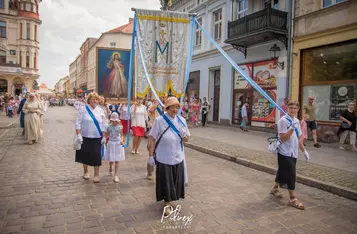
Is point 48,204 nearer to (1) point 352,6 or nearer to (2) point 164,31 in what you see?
(2) point 164,31

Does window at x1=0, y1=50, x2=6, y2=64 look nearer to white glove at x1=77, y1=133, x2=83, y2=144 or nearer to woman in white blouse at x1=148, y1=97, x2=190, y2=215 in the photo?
white glove at x1=77, y1=133, x2=83, y2=144

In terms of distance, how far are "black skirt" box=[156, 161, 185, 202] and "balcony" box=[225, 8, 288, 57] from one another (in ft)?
35.8

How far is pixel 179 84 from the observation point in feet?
20.8

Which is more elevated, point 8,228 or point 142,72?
point 142,72

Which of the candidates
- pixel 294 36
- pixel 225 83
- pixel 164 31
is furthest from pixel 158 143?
pixel 225 83

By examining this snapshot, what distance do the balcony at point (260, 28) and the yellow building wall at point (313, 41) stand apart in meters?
0.83

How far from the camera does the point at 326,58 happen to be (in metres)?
11.9

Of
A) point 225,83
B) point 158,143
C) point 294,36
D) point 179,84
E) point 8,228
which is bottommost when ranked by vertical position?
point 8,228

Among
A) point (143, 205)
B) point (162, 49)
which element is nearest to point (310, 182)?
point (143, 205)

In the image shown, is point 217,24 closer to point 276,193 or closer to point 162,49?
point 162,49

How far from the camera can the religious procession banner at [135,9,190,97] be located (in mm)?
6168

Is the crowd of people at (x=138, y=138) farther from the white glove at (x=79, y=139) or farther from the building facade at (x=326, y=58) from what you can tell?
the building facade at (x=326, y=58)

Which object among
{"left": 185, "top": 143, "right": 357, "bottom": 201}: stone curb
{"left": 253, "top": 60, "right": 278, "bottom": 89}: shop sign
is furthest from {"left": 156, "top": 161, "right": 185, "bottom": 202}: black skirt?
{"left": 253, "top": 60, "right": 278, "bottom": 89}: shop sign

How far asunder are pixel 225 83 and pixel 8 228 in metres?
16.1
